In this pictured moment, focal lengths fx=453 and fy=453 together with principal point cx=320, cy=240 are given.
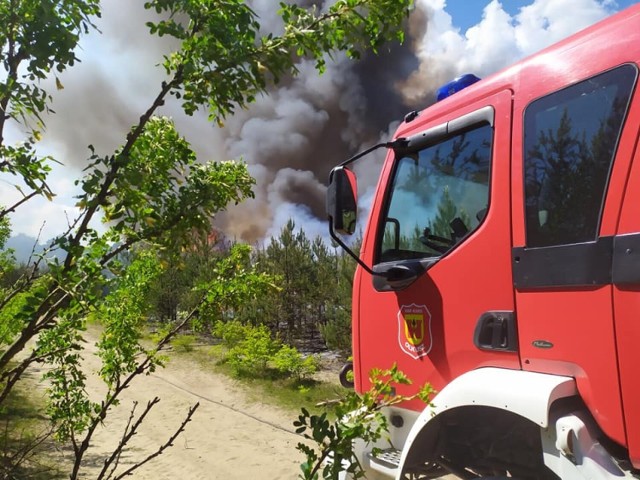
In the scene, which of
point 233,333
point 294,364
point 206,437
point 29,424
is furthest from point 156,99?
point 233,333

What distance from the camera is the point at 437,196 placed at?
253 cm

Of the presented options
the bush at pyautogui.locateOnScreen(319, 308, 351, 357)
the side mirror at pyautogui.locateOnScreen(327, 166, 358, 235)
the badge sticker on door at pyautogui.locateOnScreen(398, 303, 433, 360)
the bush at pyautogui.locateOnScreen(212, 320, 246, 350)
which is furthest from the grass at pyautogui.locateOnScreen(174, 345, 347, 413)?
the side mirror at pyautogui.locateOnScreen(327, 166, 358, 235)

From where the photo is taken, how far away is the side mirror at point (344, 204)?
2.47 m

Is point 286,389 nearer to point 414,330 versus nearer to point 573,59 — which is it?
point 414,330

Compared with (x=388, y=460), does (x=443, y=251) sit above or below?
above

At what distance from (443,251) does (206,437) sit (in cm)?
613

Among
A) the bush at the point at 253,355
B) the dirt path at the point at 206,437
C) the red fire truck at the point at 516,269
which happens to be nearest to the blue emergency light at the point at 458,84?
the red fire truck at the point at 516,269

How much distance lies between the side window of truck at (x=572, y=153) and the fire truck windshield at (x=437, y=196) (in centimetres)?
26

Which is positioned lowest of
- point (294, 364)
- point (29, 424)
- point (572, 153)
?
point (29, 424)

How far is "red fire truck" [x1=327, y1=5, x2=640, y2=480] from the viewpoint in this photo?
161 centimetres

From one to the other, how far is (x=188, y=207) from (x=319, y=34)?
62 cm

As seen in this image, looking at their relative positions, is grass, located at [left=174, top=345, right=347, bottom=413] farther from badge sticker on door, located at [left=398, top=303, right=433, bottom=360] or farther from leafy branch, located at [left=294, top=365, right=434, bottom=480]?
leafy branch, located at [left=294, top=365, right=434, bottom=480]

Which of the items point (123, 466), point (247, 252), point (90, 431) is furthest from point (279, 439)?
point (90, 431)

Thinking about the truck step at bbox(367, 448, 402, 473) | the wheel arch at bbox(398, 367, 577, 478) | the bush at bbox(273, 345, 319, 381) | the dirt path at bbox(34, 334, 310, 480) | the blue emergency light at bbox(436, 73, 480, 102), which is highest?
the blue emergency light at bbox(436, 73, 480, 102)
